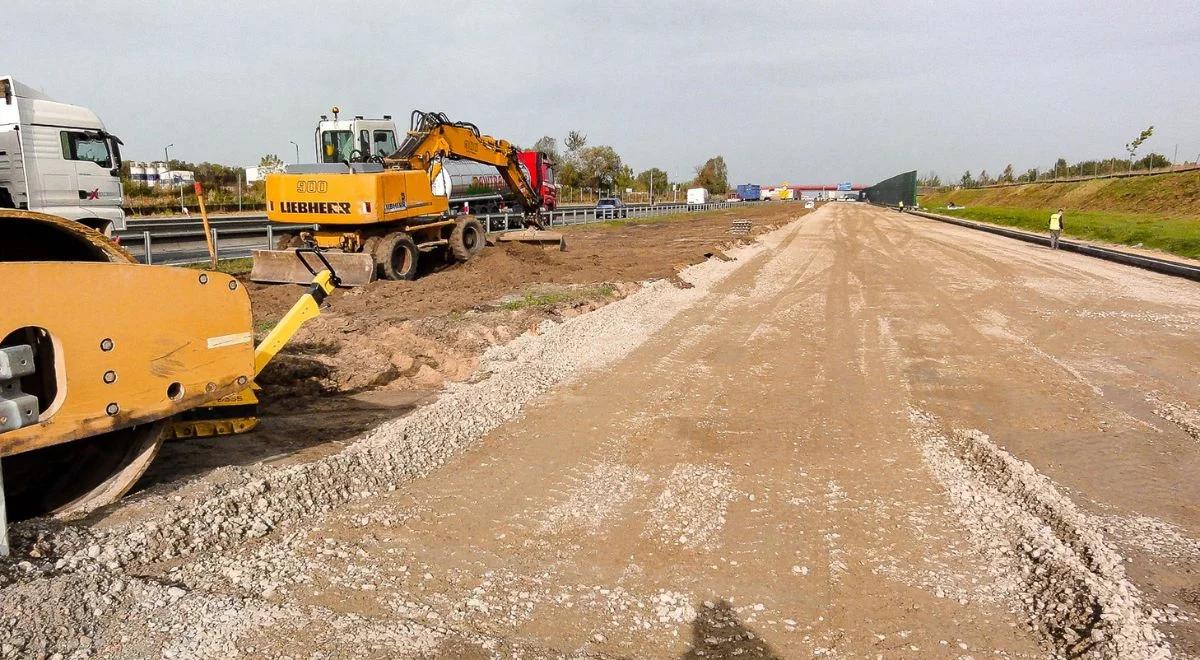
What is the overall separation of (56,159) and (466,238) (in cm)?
811

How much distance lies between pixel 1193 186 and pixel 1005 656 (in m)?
46.6

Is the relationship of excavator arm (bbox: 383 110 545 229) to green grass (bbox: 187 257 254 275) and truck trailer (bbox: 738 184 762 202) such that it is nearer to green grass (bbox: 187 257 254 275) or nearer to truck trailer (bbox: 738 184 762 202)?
green grass (bbox: 187 257 254 275)

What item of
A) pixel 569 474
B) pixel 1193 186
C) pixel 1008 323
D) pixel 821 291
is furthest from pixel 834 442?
pixel 1193 186

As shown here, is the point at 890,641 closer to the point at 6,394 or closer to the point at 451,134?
the point at 6,394

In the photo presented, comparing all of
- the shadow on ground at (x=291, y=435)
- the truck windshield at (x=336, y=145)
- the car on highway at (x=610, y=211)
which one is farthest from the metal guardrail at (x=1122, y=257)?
the car on highway at (x=610, y=211)

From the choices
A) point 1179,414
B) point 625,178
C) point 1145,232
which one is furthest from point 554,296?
point 625,178

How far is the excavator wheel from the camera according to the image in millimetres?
3826

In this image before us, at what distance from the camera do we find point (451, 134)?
16.8 meters

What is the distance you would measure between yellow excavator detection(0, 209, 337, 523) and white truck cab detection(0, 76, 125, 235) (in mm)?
12191

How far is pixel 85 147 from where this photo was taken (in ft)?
50.0

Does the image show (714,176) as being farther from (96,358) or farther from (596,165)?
(96,358)

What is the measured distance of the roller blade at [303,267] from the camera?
1320 cm

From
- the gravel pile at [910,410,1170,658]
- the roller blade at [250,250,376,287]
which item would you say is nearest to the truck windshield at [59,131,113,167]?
the roller blade at [250,250,376,287]

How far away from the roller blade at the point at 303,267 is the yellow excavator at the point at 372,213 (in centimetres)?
2
